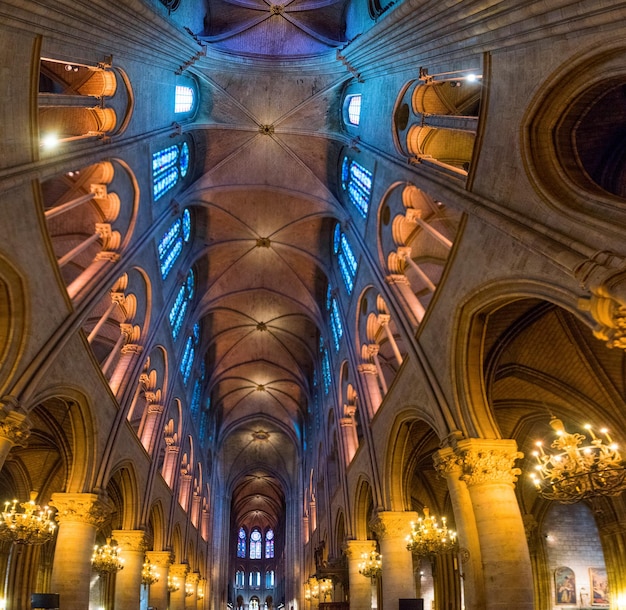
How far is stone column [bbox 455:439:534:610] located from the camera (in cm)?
960

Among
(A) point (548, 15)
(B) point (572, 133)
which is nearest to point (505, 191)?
(B) point (572, 133)

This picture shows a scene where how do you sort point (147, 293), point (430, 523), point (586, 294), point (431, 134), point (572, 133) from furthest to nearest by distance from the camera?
point (147, 293)
point (431, 134)
point (430, 523)
point (572, 133)
point (586, 294)

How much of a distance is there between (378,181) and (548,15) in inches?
377

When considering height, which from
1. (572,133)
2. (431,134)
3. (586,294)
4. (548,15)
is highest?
(431,134)

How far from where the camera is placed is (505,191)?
9688 millimetres

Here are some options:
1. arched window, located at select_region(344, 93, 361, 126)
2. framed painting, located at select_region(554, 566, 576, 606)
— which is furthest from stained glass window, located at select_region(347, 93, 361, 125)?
framed painting, located at select_region(554, 566, 576, 606)

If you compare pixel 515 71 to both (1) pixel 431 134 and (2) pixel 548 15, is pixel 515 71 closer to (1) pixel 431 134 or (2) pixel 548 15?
(2) pixel 548 15

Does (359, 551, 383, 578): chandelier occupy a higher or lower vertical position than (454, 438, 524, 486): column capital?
lower

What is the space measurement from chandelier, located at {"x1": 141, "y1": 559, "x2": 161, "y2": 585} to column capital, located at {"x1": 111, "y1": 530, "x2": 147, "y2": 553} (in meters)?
2.79

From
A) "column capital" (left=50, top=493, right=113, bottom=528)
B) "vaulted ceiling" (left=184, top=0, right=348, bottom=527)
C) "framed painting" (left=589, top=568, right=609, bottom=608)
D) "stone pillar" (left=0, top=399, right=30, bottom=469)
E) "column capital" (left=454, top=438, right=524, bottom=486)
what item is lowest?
"framed painting" (left=589, top=568, right=609, bottom=608)

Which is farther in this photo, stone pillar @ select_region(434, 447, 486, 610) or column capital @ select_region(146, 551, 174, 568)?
column capital @ select_region(146, 551, 174, 568)

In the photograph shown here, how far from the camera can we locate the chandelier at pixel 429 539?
1393 cm

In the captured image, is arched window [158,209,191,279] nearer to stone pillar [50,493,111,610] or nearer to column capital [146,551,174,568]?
stone pillar [50,493,111,610]

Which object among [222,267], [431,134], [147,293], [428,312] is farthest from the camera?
[222,267]
